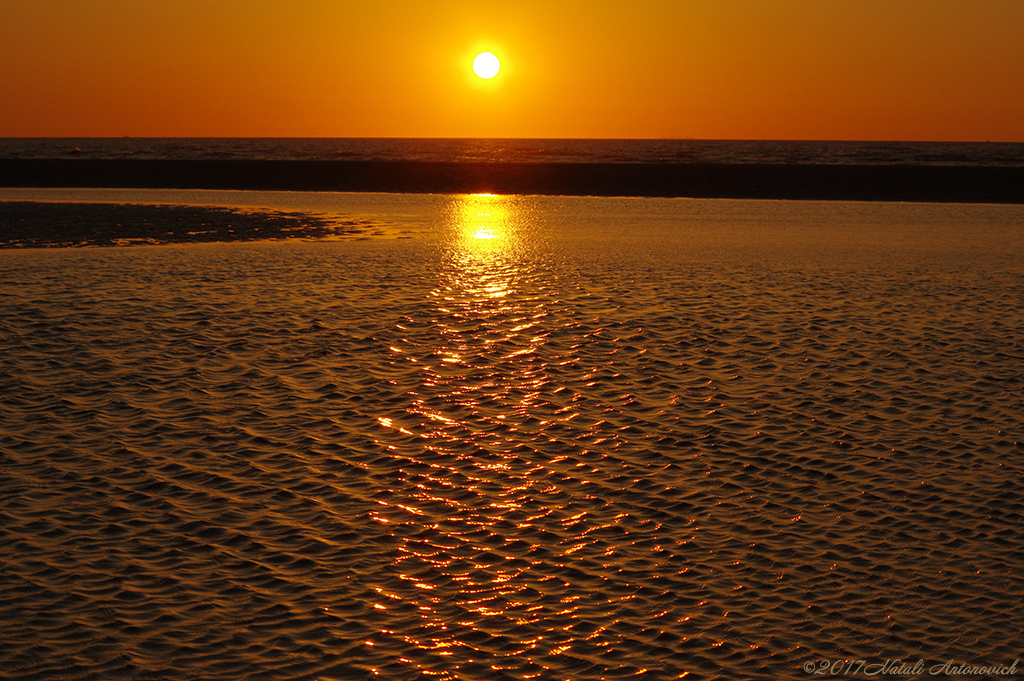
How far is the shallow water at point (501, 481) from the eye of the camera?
8.98 meters

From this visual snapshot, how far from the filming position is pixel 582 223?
167ft

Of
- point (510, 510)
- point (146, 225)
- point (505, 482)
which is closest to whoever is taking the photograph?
point (510, 510)

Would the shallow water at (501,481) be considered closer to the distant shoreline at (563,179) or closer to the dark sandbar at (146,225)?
the dark sandbar at (146,225)

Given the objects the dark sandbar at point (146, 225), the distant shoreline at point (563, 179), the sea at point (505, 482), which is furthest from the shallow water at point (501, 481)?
the distant shoreline at point (563, 179)

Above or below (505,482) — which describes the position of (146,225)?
above

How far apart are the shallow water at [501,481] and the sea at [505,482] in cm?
5

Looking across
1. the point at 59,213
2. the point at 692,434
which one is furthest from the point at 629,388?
the point at 59,213

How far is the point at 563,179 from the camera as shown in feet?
279

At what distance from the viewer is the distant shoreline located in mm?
74000

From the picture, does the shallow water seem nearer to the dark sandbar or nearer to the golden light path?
the golden light path

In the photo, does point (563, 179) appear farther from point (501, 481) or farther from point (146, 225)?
point (501, 481)

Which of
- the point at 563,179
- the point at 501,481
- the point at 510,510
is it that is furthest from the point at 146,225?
the point at 563,179

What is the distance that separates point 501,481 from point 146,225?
37084mm

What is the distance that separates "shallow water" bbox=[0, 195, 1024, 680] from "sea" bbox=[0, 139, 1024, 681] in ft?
0.16
